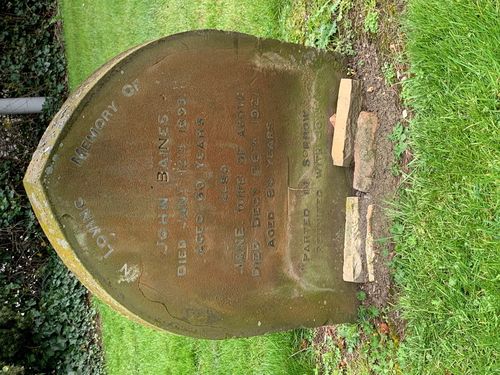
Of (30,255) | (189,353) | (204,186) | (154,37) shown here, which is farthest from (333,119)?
(30,255)

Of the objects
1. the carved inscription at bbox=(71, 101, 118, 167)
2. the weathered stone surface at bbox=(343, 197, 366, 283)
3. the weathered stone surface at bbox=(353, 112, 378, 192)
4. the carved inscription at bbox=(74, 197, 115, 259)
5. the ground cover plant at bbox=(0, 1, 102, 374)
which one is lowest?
the ground cover plant at bbox=(0, 1, 102, 374)

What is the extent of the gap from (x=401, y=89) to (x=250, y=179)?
3.69 feet

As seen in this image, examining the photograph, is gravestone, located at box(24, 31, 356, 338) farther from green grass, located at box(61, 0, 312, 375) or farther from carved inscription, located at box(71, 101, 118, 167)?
green grass, located at box(61, 0, 312, 375)

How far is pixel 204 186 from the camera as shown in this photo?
11.6ft

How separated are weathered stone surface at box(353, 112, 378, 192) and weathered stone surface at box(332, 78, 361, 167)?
0.17 ft

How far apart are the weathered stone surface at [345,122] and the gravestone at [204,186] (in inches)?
2.9

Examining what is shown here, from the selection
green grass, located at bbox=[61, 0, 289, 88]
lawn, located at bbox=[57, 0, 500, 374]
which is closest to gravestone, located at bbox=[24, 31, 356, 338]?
lawn, located at bbox=[57, 0, 500, 374]

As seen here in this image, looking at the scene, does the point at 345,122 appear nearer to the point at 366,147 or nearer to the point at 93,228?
the point at 366,147

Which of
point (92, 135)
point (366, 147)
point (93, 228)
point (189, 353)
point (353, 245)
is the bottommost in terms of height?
point (189, 353)

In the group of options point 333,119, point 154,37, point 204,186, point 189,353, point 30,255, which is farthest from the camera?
point 30,255

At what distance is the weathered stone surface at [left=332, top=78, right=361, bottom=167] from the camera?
3928 mm

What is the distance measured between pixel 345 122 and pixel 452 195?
0.98m

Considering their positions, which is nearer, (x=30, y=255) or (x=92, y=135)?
(x=92, y=135)

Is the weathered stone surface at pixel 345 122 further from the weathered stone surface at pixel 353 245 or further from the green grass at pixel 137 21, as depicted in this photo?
the green grass at pixel 137 21
